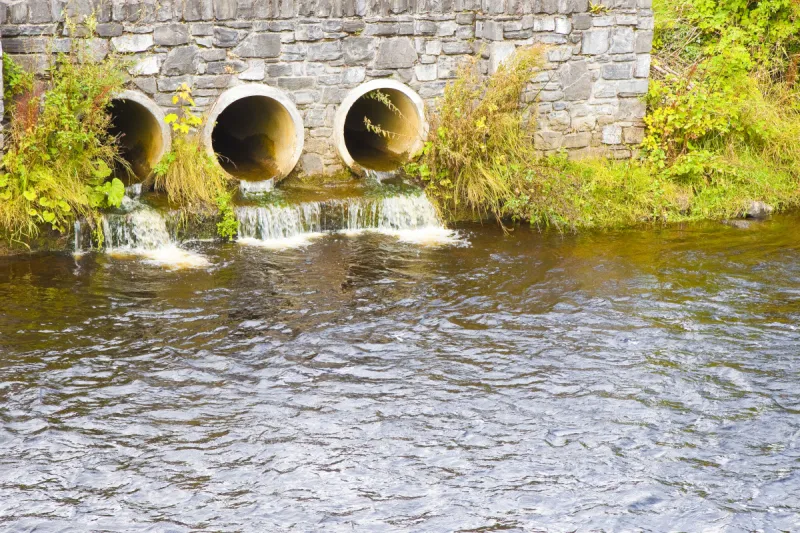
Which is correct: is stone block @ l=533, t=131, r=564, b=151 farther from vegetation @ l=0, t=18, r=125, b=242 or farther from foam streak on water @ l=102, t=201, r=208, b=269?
vegetation @ l=0, t=18, r=125, b=242

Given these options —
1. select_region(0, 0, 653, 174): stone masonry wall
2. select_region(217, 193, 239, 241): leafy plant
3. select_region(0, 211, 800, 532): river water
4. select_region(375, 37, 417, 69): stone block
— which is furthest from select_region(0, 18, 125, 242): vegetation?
select_region(375, 37, 417, 69): stone block

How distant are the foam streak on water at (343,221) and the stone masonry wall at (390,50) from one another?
0.80m

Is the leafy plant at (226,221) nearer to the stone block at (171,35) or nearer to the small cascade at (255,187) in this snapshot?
the small cascade at (255,187)

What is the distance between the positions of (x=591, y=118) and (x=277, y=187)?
344cm

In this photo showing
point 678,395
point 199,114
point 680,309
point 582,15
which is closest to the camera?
point 678,395

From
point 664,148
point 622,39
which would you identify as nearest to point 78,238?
point 622,39

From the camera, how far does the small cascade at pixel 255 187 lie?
29.3 feet

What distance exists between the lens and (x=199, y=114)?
8.86 m

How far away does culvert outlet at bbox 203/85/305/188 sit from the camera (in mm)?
8938

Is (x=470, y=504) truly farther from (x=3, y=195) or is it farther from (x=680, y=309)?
(x=3, y=195)

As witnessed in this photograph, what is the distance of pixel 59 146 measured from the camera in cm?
778

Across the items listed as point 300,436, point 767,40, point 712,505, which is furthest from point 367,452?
point 767,40

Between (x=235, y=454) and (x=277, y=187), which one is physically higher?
(x=277, y=187)

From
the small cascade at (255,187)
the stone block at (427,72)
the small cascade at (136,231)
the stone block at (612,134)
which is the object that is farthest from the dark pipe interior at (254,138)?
the stone block at (612,134)
